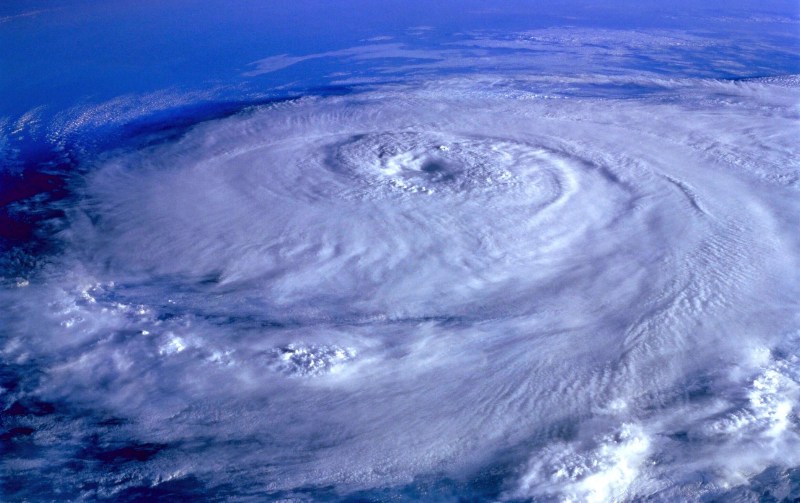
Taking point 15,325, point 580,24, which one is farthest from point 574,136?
point 580,24

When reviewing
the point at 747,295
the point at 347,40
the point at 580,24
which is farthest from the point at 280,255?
the point at 580,24

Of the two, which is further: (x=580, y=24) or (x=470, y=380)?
(x=580, y=24)

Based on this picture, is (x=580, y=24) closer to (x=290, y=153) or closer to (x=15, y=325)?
(x=290, y=153)

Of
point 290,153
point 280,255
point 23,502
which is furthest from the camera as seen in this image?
point 290,153

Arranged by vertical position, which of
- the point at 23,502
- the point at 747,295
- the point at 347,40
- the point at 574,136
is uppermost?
the point at 347,40

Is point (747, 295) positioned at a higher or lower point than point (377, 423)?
higher

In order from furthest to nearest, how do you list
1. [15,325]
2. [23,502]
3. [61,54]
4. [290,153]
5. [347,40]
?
[347,40] < [61,54] < [290,153] < [15,325] < [23,502]
